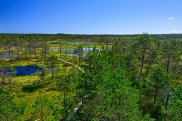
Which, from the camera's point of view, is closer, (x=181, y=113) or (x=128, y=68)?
(x=181, y=113)

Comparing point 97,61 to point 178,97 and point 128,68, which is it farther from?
point 128,68

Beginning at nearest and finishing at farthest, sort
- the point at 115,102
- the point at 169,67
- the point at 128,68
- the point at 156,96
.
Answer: the point at 115,102 < the point at 156,96 < the point at 128,68 < the point at 169,67

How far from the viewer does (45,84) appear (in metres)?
89.9

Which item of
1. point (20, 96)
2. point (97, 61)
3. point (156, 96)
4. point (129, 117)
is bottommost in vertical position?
point (20, 96)

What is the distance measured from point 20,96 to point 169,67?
54.3 m

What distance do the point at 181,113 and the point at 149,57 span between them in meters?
39.2

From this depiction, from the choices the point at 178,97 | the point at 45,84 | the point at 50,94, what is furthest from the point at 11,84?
the point at 178,97

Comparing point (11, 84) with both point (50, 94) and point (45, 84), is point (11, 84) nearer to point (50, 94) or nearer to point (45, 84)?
point (45, 84)

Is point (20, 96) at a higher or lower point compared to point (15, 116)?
lower

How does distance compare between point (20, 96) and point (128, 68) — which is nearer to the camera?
point (128, 68)

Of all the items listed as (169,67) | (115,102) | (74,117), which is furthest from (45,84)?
(115,102)

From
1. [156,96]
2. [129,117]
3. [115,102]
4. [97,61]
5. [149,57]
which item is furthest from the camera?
[149,57]

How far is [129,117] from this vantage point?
95.9 feet

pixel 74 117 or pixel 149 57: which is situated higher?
pixel 149 57
